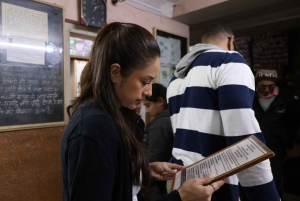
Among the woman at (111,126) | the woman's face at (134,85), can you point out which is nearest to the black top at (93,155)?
the woman at (111,126)

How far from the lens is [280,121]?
2.75 m

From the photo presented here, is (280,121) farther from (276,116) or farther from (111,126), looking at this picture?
(111,126)

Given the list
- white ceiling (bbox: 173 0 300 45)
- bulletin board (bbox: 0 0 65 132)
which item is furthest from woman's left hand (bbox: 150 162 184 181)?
white ceiling (bbox: 173 0 300 45)

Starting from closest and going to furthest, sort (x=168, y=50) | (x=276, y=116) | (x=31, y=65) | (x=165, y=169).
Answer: (x=165, y=169)
(x=31, y=65)
(x=276, y=116)
(x=168, y=50)

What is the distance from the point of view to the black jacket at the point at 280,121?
2.72 metres

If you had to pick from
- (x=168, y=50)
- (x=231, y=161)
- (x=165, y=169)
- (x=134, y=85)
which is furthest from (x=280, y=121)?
(x=134, y=85)

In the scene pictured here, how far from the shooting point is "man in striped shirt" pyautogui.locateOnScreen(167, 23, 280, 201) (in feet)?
3.62

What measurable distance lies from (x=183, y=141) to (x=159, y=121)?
684 millimetres

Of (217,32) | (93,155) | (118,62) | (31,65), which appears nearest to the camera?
(93,155)

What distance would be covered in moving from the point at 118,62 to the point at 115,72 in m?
0.03

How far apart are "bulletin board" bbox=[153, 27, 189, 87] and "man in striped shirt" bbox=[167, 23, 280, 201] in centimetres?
159

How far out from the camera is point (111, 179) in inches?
27.4

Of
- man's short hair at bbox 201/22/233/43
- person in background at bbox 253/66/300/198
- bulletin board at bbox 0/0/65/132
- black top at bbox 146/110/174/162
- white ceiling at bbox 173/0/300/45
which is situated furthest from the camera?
white ceiling at bbox 173/0/300/45

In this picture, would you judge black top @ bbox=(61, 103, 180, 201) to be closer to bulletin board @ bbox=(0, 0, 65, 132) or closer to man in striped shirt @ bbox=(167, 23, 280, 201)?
man in striped shirt @ bbox=(167, 23, 280, 201)
